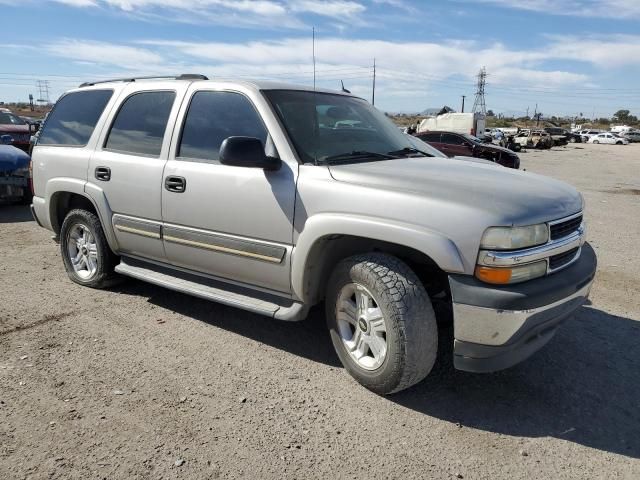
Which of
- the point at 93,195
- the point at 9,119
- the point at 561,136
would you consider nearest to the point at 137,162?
the point at 93,195

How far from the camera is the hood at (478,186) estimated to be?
2858mm

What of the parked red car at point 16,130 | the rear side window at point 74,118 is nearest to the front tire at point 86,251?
the rear side window at point 74,118

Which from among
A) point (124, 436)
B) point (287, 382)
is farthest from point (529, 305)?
point (124, 436)

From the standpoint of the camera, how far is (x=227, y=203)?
12.2 ft

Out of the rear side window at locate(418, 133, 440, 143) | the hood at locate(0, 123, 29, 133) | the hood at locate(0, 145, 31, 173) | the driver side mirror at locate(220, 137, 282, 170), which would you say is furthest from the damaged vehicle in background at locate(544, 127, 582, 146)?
the driver side mirror at locate(220, 137, 282, 170)

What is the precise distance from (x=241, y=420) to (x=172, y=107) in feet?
8.14

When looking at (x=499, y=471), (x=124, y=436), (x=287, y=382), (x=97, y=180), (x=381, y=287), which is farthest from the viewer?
(x=97, y=180)

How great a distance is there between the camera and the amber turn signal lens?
2.78 m

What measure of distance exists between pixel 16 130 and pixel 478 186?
510 inches

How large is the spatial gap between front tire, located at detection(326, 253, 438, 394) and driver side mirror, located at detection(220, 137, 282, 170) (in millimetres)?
841

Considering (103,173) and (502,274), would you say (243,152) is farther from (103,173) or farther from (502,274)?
(103,173)

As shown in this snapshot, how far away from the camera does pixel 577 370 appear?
3.66 metres

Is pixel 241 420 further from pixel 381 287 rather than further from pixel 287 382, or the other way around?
pixel 381 287

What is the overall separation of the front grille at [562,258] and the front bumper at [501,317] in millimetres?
80
